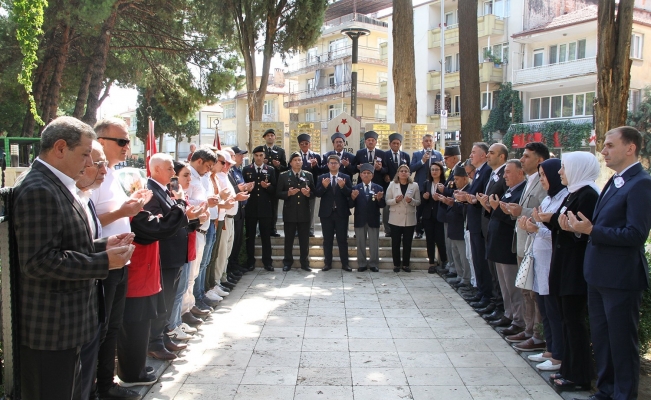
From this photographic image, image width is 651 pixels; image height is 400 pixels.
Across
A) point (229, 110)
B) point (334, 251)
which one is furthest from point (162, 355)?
point (229, 110)

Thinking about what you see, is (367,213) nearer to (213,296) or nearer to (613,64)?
(213,296)

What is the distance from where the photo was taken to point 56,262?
109 inches

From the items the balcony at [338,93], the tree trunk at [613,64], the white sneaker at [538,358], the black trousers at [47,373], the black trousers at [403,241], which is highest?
the balcony at [338,93]

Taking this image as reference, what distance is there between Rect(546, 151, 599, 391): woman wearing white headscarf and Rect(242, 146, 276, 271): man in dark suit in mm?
5996

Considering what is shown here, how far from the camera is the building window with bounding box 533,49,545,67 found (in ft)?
93.2

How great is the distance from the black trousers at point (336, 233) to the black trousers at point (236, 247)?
5.17 feet

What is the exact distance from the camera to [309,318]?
694 cm

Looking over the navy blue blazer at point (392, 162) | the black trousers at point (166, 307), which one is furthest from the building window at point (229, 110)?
the black trousers at point (166, 307)

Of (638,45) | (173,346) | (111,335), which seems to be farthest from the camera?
(638,45)

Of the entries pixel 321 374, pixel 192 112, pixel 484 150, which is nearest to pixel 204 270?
pixel 321 374

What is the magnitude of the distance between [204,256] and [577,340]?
15.0 ft

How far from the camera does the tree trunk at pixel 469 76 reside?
1066 centimetres

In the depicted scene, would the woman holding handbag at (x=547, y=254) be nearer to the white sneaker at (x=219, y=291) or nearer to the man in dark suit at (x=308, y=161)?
the white sneaker at (x=219, y=291)

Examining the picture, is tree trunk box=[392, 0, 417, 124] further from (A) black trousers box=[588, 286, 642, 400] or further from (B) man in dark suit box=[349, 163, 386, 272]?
(A) black trousers box=[588, 286, 642, 400]
